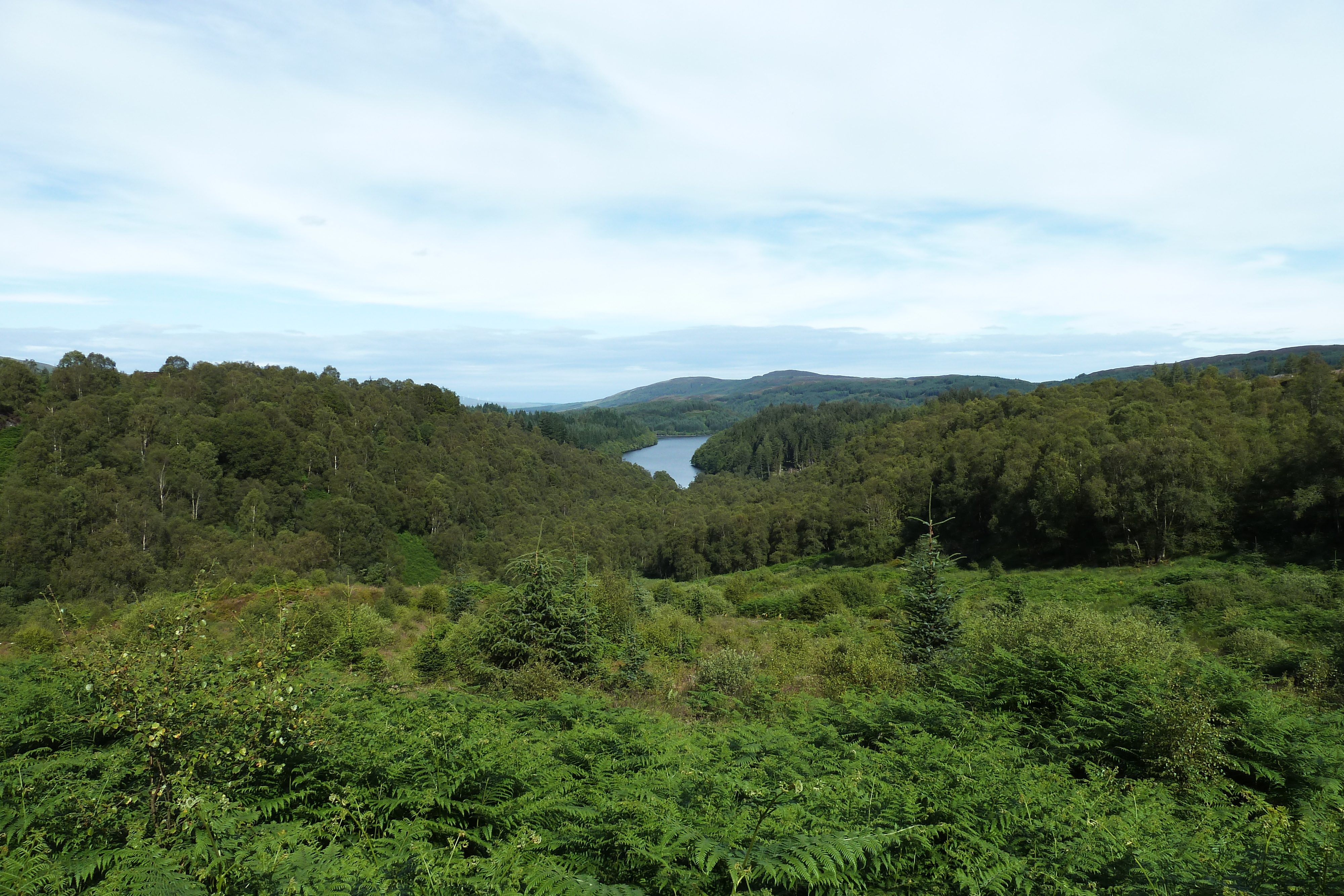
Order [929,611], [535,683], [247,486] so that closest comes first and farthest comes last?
[535,683], [929,611], [247,486]

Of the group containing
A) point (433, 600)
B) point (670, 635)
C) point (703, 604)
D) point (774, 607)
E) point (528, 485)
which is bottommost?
point (528, 485)

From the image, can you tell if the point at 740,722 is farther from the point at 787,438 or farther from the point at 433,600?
the point at 787,438

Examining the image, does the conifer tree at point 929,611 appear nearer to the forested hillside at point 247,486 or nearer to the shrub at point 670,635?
the shrub at point 670,635

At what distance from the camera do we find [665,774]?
204 inches

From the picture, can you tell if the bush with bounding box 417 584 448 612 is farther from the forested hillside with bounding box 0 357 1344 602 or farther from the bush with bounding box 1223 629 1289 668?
the bush with bounding box 1223 629 1289 668

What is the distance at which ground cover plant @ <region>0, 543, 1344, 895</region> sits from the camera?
11.5 ft

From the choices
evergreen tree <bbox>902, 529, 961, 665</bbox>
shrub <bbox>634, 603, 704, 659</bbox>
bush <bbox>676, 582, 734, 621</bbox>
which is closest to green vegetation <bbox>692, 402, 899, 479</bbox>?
bush <bbox>676, 582, 734, 621</bbox>

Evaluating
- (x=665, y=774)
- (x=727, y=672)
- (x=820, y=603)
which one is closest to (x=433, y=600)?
(x=820, y=603)

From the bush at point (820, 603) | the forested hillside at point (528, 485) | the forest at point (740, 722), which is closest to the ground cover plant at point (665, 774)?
the forest at point (740, 722)

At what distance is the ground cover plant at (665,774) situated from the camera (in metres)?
3.49

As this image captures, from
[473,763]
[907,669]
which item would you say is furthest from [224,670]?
[907,669]

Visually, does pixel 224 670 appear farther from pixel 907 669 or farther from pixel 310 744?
pixel 907 669

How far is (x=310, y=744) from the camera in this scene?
188 inches

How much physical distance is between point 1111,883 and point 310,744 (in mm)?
5897
